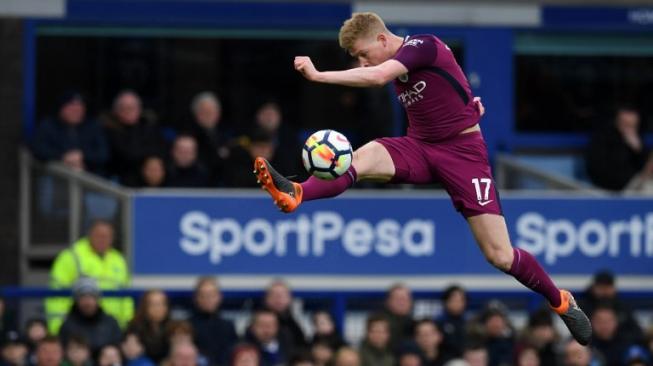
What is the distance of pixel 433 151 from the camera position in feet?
39.9

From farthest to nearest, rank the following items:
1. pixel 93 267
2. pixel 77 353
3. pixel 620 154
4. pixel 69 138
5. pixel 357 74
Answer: pixel 620 154 → pixel 69 138 → pixel 93 267 → pixel 77 353 → pixel 357 74

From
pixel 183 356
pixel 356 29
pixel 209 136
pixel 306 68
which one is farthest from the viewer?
pixel 209 136

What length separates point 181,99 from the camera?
19.2m

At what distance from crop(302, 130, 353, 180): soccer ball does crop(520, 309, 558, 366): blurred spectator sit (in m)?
5.31

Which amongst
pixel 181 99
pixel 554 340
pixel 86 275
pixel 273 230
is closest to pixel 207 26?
pixel 181 99

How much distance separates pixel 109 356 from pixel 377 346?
2189 mm

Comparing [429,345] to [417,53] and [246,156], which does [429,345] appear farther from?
[417,53]

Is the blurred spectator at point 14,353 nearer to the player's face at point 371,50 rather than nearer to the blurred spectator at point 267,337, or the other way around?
the blurred spectator at point 267,337

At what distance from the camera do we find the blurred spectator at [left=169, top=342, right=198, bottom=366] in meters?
15.2

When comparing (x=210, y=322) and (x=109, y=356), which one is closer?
(x=109, y=356)

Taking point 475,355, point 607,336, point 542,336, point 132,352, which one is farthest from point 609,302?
point 132,352

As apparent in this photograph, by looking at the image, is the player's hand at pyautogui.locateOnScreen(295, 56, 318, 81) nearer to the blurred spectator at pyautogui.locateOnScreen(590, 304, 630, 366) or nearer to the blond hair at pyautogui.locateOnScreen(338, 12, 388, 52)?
the blond hair at pyautogui.locateOnScreen(338, 12, 388, 52)

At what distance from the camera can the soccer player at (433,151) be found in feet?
38.2

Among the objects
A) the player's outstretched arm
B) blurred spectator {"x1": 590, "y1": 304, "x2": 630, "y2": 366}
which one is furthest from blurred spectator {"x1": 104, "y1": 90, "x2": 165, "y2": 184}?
the player's outstretched arm
